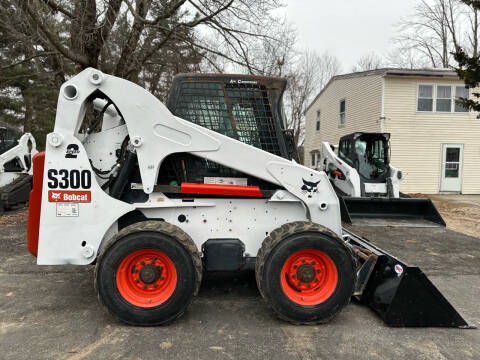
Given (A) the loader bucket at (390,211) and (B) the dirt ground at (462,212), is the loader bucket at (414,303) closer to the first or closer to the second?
(A) the loader bucket at (390,211)

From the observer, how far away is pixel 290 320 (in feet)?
10.3

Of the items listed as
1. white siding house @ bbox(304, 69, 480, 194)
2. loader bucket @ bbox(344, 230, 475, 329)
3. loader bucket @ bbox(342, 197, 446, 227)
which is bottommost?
loader bucket @ bbox(344, 230, 475, 329)

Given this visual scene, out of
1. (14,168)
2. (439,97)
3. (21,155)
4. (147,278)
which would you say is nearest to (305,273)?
(147,278)

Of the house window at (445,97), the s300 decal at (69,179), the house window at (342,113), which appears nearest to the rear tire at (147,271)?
the s300 decal at (69,179)

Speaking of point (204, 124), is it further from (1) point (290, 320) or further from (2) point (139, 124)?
(1) point (290, 320)

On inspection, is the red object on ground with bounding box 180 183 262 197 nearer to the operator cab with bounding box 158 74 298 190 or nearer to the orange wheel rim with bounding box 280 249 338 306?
the operator cab with bounding box 158 74 298 190

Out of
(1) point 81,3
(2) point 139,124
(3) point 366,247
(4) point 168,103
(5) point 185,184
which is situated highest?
(1) point 81,3

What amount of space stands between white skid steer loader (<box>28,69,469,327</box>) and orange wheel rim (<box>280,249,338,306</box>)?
1 centimetres

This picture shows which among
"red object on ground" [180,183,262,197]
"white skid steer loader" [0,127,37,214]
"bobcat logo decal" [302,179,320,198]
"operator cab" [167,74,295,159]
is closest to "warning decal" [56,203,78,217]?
"red object on ground" [180,183,262,197]

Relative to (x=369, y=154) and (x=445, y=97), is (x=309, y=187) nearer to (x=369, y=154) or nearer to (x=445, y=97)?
(x=369, y=154)

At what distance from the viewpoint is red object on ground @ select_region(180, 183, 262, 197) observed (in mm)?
3354

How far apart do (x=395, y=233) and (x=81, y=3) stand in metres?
9.56

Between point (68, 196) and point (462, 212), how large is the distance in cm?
1130

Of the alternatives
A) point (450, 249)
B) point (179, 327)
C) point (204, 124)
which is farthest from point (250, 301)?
point (450, 249)
